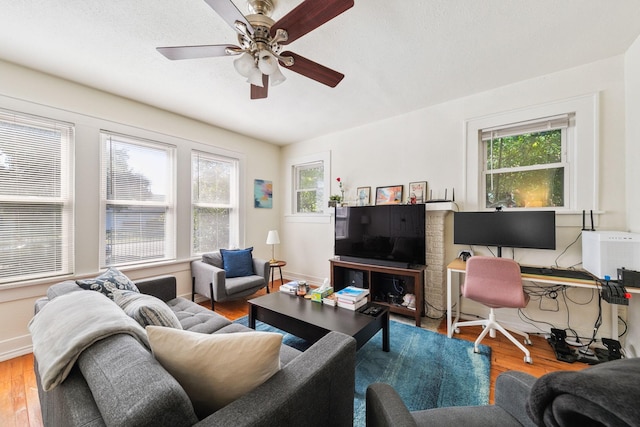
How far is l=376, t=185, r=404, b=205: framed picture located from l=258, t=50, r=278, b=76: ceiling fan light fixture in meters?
2.24

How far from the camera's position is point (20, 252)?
7.22ft

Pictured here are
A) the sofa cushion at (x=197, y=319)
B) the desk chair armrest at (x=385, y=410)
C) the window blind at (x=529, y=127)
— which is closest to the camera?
the desk chair armrest at (x=385, y=410)

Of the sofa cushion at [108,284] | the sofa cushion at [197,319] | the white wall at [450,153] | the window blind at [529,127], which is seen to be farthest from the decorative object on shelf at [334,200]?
the sofa cushion at [108,284]

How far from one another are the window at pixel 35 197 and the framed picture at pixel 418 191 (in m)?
3.82

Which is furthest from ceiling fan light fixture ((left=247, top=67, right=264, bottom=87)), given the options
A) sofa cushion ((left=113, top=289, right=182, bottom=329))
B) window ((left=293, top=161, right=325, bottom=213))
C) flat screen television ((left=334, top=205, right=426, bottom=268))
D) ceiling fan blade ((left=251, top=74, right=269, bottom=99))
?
window ((left=293, top=161, right=325, bottom=213))

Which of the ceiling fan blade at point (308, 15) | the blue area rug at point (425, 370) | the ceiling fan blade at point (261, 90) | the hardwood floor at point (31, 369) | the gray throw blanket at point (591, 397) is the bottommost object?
the hardwood floor at point (31, 369)

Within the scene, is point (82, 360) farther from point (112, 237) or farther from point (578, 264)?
point (578, 264)

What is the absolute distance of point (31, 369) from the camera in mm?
1938

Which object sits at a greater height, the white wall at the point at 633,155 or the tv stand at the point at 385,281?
the white wall at the point at 633,155

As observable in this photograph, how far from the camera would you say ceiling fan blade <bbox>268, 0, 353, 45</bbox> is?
121 centimetres

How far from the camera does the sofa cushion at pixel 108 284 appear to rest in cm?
165

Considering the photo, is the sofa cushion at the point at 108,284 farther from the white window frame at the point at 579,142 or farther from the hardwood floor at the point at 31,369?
the white window frame at the point at 579,142

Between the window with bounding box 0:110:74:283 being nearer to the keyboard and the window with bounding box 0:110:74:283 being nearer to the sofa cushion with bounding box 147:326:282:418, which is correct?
the sofa cushion with bounding box 147:326:282:418

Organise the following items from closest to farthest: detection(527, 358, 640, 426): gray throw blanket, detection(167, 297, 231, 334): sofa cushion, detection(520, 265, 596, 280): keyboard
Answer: detection(527, 358, 640, 426): gray throw blanket, detection(167, 297, 231, 334): sofa cushion, detection(520, 265, 596, 280): keyboard
